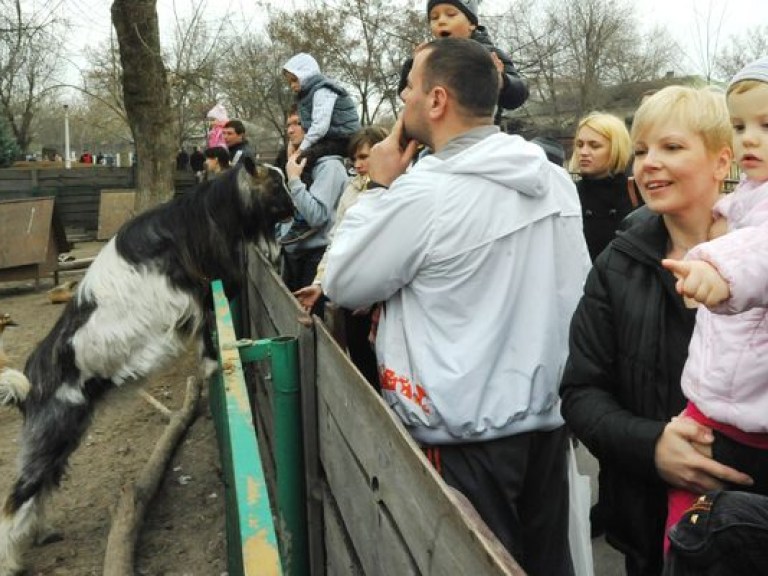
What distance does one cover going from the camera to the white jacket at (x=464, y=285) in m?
2.12

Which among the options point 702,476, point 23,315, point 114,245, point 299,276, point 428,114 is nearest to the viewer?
point 702,476

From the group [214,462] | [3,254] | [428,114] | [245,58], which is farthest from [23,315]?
[245,58]

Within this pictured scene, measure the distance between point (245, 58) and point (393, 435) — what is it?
2903cm

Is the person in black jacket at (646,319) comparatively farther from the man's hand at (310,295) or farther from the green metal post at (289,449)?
the man's hand at (310,295)

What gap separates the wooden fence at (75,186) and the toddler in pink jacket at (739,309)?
19706mm

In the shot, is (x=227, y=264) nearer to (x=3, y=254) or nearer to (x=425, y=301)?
(x=425, y=301)

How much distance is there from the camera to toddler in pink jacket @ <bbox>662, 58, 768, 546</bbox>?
1.29 m

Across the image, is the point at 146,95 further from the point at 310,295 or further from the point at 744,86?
the point at 744,86

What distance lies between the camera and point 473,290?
2.20m

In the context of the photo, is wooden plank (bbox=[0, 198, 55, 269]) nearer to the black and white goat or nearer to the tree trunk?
the tree trunk

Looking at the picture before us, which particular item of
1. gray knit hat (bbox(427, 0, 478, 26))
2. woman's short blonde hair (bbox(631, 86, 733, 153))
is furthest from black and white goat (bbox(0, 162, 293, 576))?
woman's short blonde hair (bbox(631, 86, 733, 153))

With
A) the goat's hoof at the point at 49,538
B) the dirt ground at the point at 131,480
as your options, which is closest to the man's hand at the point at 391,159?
the dirt ground at the point at 131,480

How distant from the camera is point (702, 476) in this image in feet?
4.91

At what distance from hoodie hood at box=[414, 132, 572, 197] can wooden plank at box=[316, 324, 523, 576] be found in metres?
0.66
